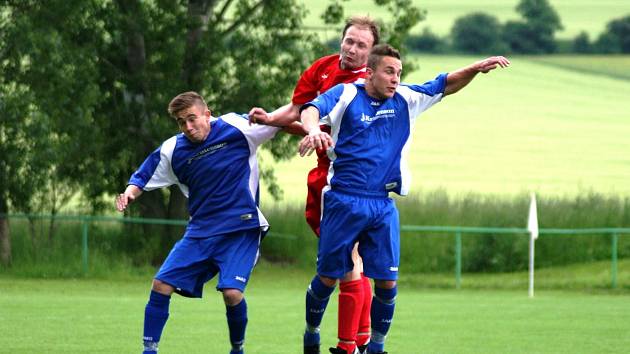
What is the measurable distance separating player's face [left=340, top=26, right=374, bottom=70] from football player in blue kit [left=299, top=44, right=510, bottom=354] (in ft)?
1.22

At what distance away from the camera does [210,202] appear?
8922mm

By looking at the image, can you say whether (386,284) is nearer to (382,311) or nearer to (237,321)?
(382,311)

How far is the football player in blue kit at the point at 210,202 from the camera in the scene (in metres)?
8.79

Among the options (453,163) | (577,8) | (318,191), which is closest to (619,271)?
(318,191)

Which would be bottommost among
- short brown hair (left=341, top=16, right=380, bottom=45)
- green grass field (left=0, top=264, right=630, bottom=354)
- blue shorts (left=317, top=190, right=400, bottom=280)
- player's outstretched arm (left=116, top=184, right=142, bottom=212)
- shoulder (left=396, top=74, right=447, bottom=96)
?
green grass field (left=0, top=264, right=630, bottom=354)

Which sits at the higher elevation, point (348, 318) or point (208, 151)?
point (208, 151)

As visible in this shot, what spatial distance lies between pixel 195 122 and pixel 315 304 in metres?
1.38

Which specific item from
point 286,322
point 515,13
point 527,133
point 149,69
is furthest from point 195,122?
point 515,13

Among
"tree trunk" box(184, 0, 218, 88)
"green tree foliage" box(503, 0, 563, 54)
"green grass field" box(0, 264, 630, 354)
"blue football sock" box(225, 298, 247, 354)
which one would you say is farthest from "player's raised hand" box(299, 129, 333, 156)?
"green tree foliage" box(503, 0, 563, 54)

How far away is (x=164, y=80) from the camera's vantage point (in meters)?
23.4

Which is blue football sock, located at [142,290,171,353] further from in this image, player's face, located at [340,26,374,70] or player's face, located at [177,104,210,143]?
player's face, located at [340,26,374,70]

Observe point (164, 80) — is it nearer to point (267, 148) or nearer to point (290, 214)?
point (267, 148)

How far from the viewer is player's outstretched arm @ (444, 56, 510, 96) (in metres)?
8.32

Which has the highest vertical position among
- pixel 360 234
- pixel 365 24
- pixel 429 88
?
pixel 365 24
